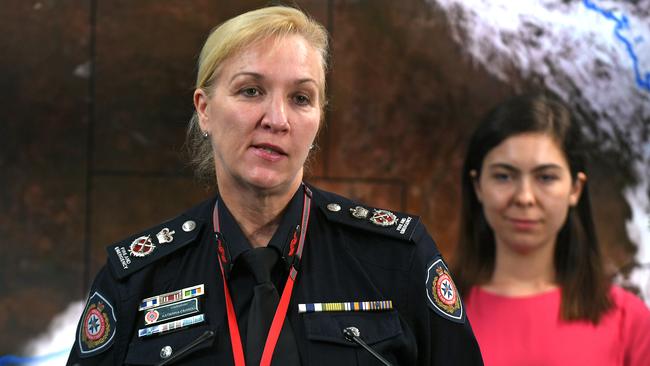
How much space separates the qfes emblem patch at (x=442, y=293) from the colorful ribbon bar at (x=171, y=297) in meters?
Result: 0.36

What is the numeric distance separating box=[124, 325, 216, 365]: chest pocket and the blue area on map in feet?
5.93

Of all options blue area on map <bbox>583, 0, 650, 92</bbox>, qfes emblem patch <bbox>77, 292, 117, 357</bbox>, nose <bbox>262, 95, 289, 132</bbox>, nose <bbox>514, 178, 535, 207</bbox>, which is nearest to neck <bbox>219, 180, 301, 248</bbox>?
nose <bbox>262, 95, 289, 132</bbox>

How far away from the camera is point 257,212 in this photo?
137cm

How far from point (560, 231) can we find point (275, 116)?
43.3 inches

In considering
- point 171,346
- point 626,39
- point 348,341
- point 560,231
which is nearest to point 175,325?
point 171,346

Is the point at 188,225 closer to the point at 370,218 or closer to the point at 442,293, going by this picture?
the point at 370,218

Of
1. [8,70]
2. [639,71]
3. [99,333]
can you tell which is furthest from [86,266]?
[639,71]

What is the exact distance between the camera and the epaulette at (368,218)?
4.51 feet

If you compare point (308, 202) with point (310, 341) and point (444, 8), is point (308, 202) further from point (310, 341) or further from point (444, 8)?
point (444, 8)

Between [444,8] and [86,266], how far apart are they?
1.26 meters

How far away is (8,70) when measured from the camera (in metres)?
2.21

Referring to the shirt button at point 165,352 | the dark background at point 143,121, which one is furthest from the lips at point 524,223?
the shirt button at point 165,352

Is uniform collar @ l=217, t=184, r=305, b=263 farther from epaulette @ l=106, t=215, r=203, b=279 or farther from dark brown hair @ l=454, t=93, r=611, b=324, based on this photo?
dark brown hair @ l=454, t=93, r=611, b=324

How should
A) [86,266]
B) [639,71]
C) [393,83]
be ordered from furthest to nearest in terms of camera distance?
1. [639,71]
2. [393,83]
3. [86,266]
